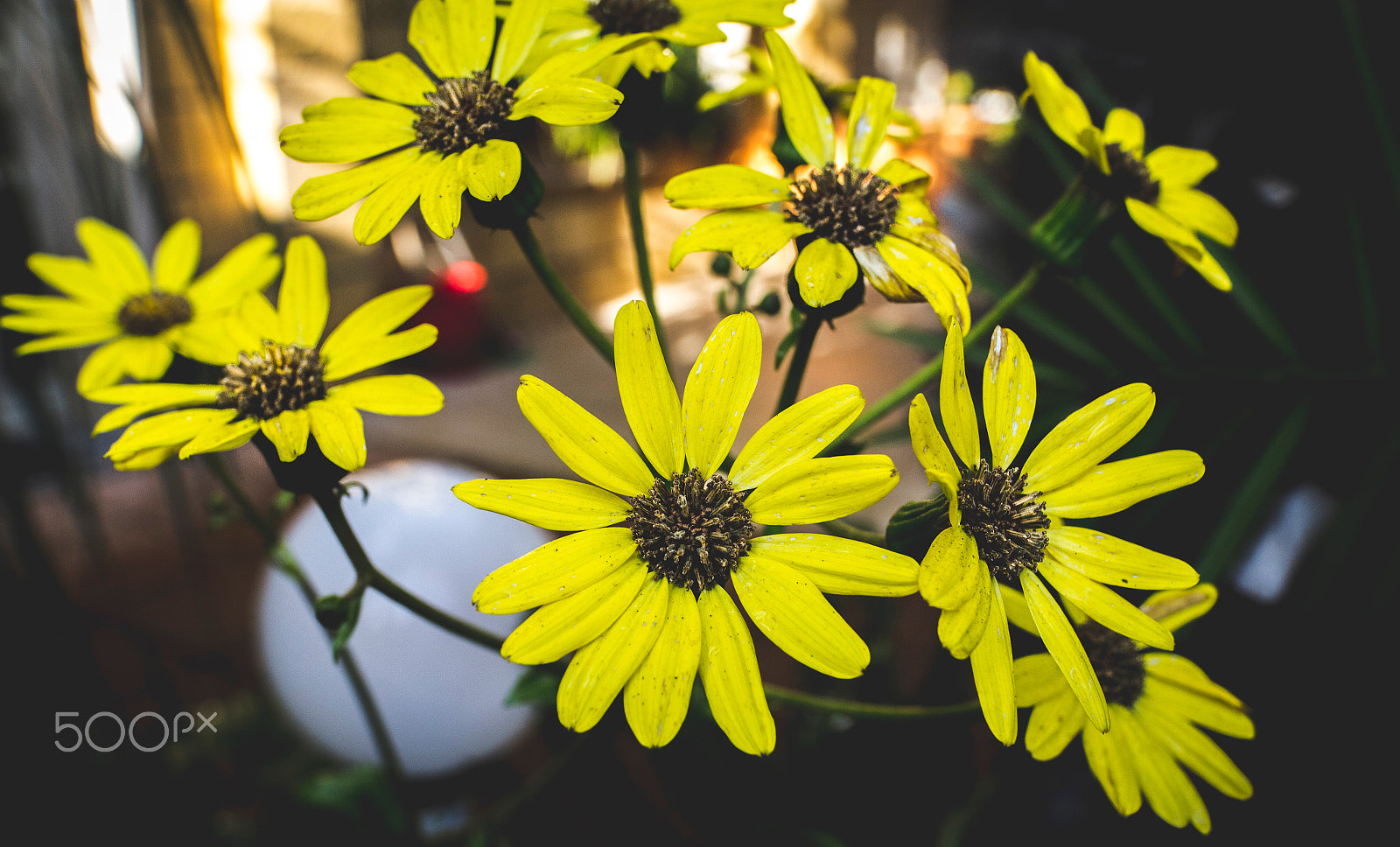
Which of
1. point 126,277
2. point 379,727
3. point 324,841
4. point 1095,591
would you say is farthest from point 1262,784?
→ point 126,277

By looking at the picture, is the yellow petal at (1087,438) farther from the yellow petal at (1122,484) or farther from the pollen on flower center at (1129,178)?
the pollen on flower center at (1129,178)

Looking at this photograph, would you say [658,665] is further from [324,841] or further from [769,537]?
[324,841]

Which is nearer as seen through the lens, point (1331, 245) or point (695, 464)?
point (695, 464)

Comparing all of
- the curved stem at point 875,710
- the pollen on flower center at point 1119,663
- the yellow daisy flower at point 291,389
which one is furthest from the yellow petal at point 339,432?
the pollen on flower center at point 1119,663

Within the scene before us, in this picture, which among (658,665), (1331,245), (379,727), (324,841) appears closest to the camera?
(658,665)

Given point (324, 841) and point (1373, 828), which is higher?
point (1373, 828)

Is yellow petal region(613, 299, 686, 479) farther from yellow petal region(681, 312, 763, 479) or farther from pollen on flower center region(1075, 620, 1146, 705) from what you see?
pollen on flower center region(1075, 620, 1146, 705)

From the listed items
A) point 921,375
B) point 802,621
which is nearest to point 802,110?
point 921,375
